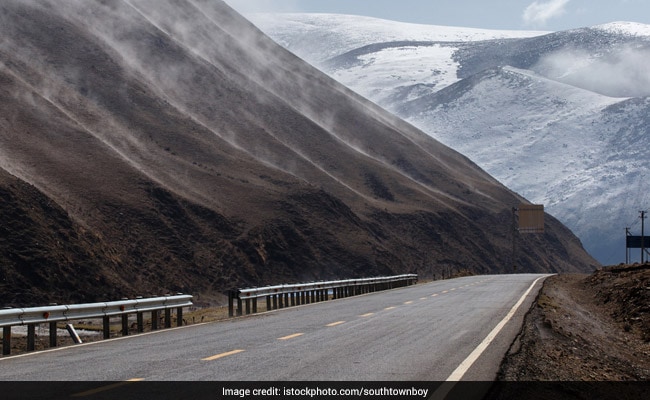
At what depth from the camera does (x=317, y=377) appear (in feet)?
41.2

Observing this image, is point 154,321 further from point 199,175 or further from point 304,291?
point 199,175

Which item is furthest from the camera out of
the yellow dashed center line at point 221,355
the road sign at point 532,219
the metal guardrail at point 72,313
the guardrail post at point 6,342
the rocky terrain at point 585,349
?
the road sign at point 532,219

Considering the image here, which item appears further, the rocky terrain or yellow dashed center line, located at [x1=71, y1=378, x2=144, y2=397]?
the rocky terrain

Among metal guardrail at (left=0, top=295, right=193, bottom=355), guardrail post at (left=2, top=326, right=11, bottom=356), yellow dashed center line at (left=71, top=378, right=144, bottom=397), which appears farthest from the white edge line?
guardrail post at (left=2, top=326, right=11, bottom=356)

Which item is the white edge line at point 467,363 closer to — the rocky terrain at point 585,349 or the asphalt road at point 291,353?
the asphalt road at point 291,353

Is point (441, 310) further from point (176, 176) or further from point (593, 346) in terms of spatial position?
point (176, 176)

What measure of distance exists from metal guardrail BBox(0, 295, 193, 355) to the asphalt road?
46.5 inches

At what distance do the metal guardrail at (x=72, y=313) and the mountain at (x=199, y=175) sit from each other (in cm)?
2457

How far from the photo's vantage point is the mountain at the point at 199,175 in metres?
60.6

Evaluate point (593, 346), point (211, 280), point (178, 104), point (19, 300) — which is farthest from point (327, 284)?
point (178, 104)

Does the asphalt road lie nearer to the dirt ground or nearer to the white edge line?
the white edge line

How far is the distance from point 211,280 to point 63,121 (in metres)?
23.4

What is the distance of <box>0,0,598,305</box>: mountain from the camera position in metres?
60.6

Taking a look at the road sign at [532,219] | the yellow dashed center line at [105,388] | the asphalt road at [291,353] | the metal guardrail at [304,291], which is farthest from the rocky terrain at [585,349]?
the road sign at [532,219]
